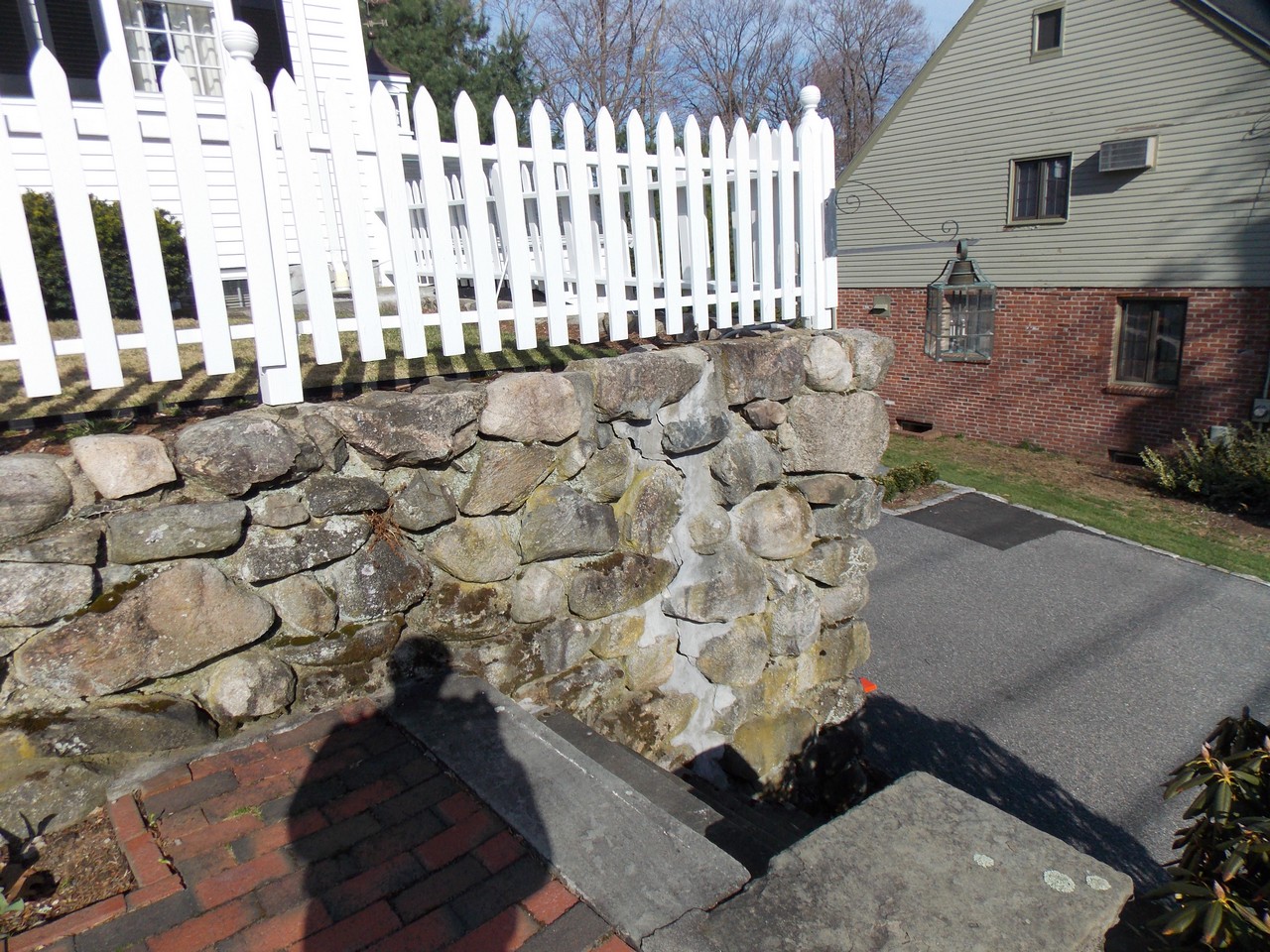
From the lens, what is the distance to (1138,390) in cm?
1204

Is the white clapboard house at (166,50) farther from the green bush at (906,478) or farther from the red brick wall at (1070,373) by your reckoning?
the red brick wall at (1070,373)

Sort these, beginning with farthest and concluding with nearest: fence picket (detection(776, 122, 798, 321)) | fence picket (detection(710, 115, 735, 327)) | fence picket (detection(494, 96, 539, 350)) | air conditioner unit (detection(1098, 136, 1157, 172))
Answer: air conditioner unit (detection(1098, 136, 1157, 172)) → fence picket (detection(776, 122, 798, 321)) → fence picket (detection(710, 115, 735, 327)) → fence picket (detection(494, 96, 539, 350))

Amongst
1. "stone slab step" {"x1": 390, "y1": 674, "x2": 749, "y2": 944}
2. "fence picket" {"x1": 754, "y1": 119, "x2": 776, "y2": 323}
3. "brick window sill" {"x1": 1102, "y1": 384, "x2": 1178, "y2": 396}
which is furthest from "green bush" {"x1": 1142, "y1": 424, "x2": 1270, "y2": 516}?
"stone slab step" {"x1": 390, "y1": 674, "x2": 749, "y2": 944}

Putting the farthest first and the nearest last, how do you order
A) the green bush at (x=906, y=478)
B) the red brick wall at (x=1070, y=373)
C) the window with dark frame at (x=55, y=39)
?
the red brick wall at (x=1070, y=373), the green bush at (x=906, y=478), the window with dark frame at (x=55, y=39)

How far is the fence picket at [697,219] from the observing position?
333cm

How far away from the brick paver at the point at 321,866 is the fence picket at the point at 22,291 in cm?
110

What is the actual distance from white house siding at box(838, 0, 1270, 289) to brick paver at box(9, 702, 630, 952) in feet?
40.0

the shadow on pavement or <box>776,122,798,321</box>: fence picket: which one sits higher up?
<box>776,122,798,321</box>: fence picket

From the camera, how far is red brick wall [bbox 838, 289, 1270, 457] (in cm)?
1097

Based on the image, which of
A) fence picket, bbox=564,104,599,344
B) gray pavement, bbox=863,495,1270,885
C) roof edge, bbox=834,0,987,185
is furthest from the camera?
roof edge, bbox=834,0,987,185

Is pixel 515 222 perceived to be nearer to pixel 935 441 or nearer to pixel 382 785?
pixel 382 785

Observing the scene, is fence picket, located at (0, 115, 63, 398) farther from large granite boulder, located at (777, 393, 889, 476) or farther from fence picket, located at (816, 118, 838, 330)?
fence picket, located at (816, 118, 838, 330)

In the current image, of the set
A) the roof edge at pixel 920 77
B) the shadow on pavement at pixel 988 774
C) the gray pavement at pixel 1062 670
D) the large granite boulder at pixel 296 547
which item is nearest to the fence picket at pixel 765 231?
the shadow on pavement at pixel 988 774

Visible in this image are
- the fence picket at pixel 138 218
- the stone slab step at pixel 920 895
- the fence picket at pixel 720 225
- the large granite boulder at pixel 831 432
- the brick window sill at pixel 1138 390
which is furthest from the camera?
the brick window sill at pixel 1138 390
